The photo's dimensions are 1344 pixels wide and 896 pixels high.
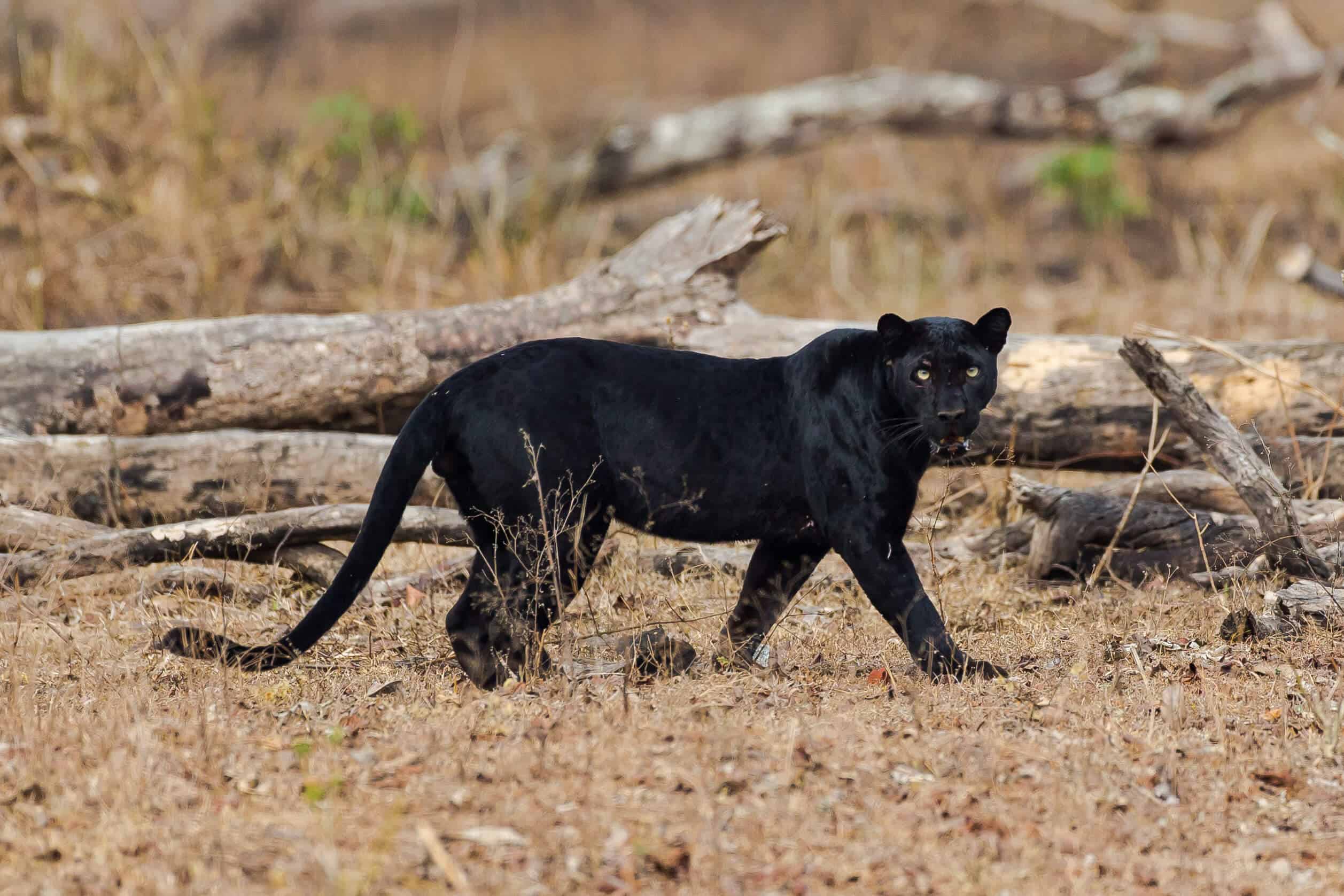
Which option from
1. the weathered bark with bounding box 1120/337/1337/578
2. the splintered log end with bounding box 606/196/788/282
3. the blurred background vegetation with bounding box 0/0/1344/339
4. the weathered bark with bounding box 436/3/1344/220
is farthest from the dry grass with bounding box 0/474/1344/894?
the weathered bark with bounding box 436/3/1344/220

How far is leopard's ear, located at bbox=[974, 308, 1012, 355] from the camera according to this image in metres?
4.65

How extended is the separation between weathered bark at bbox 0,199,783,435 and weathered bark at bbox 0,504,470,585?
3.23ft

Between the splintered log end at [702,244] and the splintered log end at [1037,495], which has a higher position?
the splintered log end at [702,244]

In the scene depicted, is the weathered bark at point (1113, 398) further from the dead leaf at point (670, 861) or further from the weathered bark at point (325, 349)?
the dead leaf at point (670, 861)

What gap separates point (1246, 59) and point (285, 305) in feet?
46.5

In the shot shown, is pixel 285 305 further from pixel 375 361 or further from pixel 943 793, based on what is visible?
pixel 943 793

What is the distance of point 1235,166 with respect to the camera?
16.3 metres

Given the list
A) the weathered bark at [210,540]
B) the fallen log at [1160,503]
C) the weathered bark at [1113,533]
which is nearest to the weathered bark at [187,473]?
the weathered bark at [210,540]

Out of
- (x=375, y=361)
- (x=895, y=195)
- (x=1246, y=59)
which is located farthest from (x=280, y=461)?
(x=1246, y=59)

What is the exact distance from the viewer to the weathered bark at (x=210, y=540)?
566 cm

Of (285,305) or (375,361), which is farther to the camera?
(285,305)

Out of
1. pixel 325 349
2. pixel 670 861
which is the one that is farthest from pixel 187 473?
pixel 670 861

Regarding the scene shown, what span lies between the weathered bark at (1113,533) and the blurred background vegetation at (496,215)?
4.32 metres

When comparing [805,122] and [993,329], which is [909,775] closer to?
[993,329]
